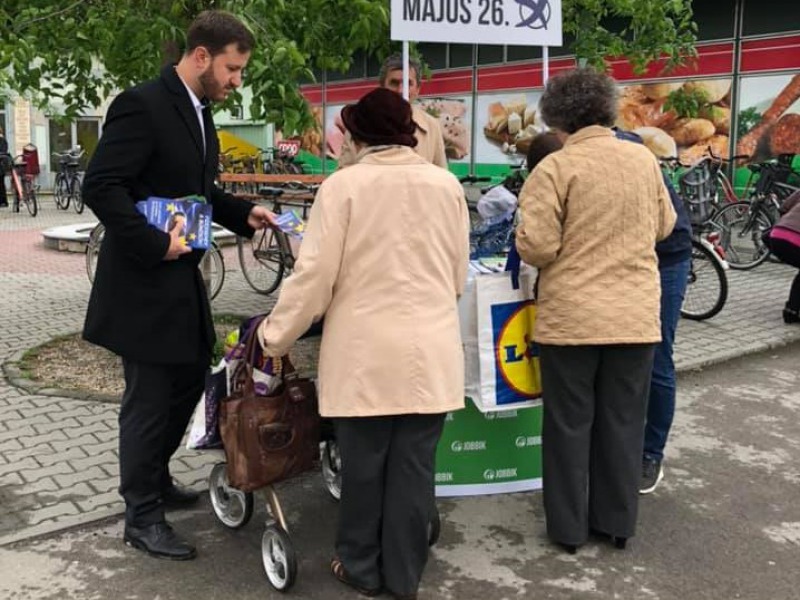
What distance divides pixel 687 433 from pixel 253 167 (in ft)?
59.8

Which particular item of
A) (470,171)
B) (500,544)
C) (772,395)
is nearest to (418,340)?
(500,544)

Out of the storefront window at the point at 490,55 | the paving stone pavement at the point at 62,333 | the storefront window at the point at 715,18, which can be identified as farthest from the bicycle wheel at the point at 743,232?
the storefront window at the point at 490,55

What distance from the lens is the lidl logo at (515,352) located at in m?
3.59

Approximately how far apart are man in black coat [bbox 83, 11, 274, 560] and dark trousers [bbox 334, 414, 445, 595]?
0.75 m

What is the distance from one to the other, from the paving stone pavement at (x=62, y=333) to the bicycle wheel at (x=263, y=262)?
0.57 ft

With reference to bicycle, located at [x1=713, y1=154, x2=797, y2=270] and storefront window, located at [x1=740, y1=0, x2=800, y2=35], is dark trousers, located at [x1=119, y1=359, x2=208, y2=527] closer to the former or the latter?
bicycle, located at [x1=713, y1=154, x2=797, y2=270]

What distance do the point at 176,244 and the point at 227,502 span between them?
1.16 metres

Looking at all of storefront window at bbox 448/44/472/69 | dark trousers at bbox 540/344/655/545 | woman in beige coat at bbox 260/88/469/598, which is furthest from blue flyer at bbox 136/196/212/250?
storefront window at bbox 448/44/472/69

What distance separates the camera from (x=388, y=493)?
10.0 ft

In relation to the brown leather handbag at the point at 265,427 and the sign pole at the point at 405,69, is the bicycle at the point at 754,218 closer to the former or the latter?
the sign pole at the point at 405,69

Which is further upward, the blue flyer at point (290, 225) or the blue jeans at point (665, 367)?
the blue flyer at point (290, 225)

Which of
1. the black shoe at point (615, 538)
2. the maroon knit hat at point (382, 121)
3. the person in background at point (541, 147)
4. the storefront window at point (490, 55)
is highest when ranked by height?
the storefront window at point (490, 55)

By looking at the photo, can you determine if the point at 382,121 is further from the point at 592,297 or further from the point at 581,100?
the point at 592,297

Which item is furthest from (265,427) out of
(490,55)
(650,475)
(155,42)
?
(490,55)
